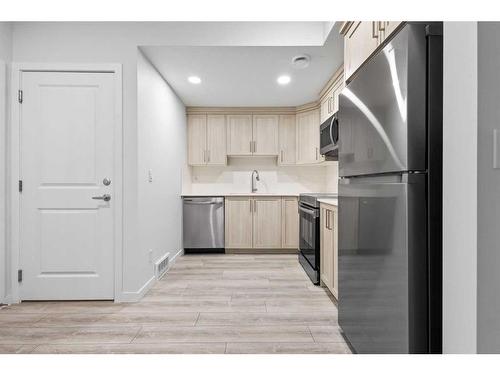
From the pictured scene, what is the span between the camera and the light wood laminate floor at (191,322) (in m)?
2.08

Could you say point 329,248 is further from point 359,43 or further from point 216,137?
point 216,137

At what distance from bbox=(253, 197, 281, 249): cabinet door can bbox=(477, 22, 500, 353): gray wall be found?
13.2 ft

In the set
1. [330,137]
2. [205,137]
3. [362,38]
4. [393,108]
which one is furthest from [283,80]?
[393,108]

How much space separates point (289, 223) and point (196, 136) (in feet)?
6.22

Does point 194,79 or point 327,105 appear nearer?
point 194,79

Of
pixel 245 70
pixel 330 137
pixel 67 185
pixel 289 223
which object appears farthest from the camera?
pixel 289 223

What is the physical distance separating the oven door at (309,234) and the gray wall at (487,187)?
241 cm

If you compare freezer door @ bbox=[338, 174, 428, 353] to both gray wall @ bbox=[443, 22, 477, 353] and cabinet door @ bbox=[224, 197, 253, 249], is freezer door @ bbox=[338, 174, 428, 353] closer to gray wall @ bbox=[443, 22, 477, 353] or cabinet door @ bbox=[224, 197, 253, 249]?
gray wall @ bbox=[443, 22, 477, 353]

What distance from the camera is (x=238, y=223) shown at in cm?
501

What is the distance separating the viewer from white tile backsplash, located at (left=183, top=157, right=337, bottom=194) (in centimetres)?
561

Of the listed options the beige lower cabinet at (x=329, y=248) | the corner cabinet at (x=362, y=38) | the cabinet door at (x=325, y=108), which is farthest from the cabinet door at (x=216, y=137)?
the corner cabinet at (x=362, y=38)

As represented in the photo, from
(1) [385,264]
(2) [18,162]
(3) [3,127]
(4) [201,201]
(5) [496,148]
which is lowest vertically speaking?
(1) [385,264]

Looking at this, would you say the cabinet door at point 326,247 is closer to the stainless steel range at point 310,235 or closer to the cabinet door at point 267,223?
the stainless steel range at point 310,235

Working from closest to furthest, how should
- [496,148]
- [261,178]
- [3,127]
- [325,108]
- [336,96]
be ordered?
[496,148] → [3,127] → [336,96] → [325,108] → [261,178]
